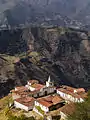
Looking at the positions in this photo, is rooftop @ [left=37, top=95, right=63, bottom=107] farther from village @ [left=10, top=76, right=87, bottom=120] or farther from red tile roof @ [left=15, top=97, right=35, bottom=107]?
red tile roof @ [left=15, top=97, right=35, bottom=107]

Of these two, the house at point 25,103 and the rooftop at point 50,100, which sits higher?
the rooftop at point 50,100

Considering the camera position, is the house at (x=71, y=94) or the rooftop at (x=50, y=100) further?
the house at (x=71, y=94)

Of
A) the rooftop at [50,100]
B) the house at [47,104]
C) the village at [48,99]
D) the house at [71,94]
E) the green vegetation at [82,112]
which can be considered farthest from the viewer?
the house at [71,94]

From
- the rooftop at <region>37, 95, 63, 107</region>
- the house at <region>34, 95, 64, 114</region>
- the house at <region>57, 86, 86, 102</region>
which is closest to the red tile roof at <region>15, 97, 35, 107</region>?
the house at <region>34, 95, 64, 114</region>

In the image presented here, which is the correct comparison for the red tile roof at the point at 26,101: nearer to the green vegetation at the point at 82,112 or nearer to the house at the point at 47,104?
the house at the point at 47,104

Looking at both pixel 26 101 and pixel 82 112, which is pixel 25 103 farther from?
pixel 82 112

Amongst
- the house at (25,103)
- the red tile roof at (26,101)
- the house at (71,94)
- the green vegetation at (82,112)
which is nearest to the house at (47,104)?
the house at (25,103)
